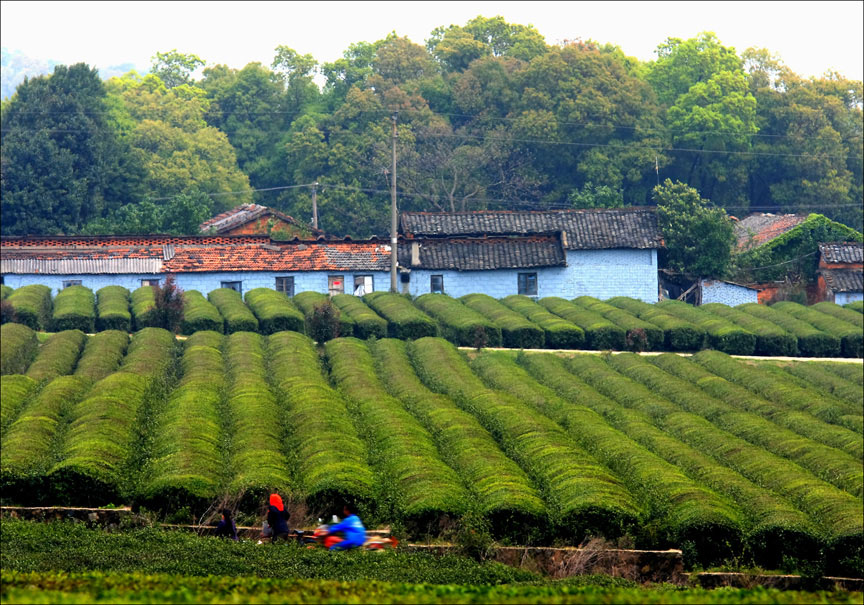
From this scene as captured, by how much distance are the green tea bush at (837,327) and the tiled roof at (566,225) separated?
10.7 m

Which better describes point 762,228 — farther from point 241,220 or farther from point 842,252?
point 241,220

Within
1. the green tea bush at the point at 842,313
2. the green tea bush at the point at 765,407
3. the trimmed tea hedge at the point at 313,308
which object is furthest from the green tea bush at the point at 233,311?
the green tea bush at the point at 842,313

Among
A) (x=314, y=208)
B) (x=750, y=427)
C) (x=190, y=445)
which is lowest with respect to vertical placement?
(x=750, y=427)

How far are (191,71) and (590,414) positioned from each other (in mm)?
79053

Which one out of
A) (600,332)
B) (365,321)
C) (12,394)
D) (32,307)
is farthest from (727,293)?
(12,394)

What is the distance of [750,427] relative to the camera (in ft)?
105

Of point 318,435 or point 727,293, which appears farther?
point 727,293

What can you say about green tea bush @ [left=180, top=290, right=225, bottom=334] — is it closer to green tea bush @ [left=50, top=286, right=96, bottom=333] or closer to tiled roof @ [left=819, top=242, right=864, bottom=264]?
green tea bush @ [left=50, top=286, right=96, bottom=333]

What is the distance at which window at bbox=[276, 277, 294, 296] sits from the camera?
5500 cm

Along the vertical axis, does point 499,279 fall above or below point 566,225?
below

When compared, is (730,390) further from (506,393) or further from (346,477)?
(346,477)

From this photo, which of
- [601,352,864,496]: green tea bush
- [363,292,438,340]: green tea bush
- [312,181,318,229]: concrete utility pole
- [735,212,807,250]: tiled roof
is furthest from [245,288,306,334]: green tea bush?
[735,212,807,250]: tiled roof

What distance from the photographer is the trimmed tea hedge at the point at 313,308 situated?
44406 mm

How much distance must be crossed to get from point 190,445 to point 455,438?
20.6 feet
